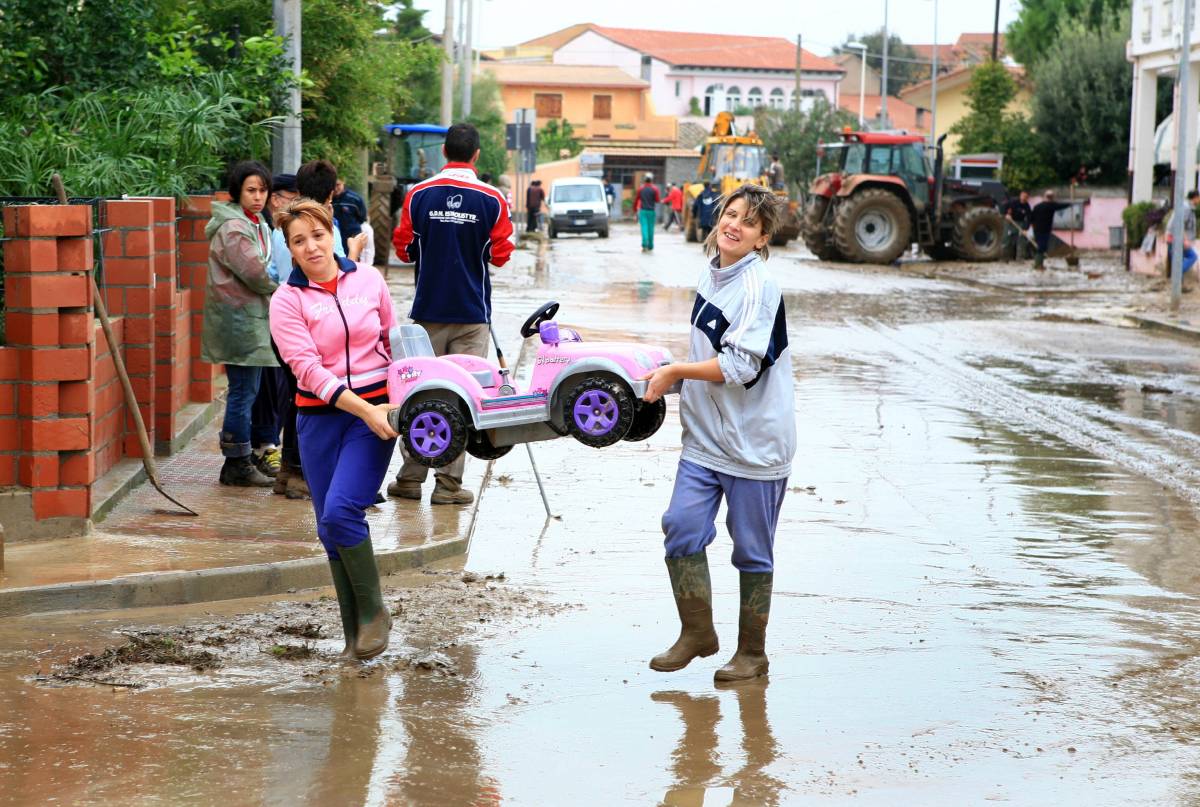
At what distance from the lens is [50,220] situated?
24.4ft

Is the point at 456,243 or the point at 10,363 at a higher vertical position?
the point at 456,243

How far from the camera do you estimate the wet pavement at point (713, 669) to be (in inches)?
188

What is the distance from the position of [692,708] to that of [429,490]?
12.5 feet

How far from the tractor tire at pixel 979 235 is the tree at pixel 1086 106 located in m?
11.3

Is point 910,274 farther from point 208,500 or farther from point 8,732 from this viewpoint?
point 8,732

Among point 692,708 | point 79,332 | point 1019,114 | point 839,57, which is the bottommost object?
point 692,708

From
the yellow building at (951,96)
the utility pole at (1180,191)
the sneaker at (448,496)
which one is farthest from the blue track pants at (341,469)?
the yellow building at (951,96)

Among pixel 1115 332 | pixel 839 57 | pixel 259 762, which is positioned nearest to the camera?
pixel 259 762

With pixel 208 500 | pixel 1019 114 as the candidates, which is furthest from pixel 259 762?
pixel 1019 114

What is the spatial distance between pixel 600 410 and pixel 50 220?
116 inches

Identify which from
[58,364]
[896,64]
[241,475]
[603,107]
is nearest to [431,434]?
[58,364]

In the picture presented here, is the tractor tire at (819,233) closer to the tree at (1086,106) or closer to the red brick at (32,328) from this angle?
the tree at (1086,106)

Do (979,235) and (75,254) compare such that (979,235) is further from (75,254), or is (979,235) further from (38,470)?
(38,470)

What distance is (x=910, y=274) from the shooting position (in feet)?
104
